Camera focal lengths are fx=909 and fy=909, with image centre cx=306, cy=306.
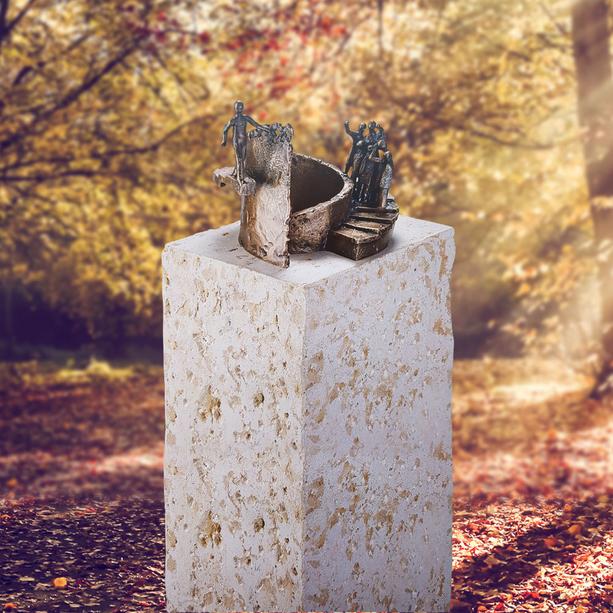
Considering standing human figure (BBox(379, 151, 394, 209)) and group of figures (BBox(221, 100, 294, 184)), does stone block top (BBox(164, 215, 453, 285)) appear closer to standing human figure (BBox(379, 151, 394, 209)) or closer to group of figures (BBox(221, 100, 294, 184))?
standing human figure (BBox(379, 151, 394, 209))

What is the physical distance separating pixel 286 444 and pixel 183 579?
113 cm

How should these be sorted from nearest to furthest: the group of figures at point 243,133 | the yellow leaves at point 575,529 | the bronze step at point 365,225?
the group of figures at point 243,133 → the bronze step at point 365,225 → the yellow leaves at point 575,529

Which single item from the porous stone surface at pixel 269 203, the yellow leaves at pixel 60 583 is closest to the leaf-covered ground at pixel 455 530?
the yellow leaves at pixel 60 583

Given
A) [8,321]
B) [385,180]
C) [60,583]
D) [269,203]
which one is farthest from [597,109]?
[8,321]

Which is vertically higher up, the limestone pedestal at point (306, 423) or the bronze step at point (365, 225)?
the bronze step at point (365, 225)

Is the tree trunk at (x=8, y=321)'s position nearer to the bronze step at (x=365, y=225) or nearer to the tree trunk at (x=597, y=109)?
the tree trunk at (x=597, y=109)

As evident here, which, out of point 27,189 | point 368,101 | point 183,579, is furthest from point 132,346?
point 183,579

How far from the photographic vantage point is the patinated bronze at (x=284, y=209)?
3.81 metres

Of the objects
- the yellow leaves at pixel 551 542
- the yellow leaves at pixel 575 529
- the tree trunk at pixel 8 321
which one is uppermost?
the yellow leaves at pixel 551 542

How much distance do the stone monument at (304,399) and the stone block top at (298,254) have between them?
1 cm

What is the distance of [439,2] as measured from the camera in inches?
414

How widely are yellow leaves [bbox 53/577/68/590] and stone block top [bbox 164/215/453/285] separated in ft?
6.29

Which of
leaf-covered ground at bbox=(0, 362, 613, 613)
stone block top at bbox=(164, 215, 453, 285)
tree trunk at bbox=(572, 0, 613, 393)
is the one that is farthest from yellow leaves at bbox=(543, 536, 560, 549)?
tree trunk at bbox=(572, 0, 613, 393)

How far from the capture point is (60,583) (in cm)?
473
